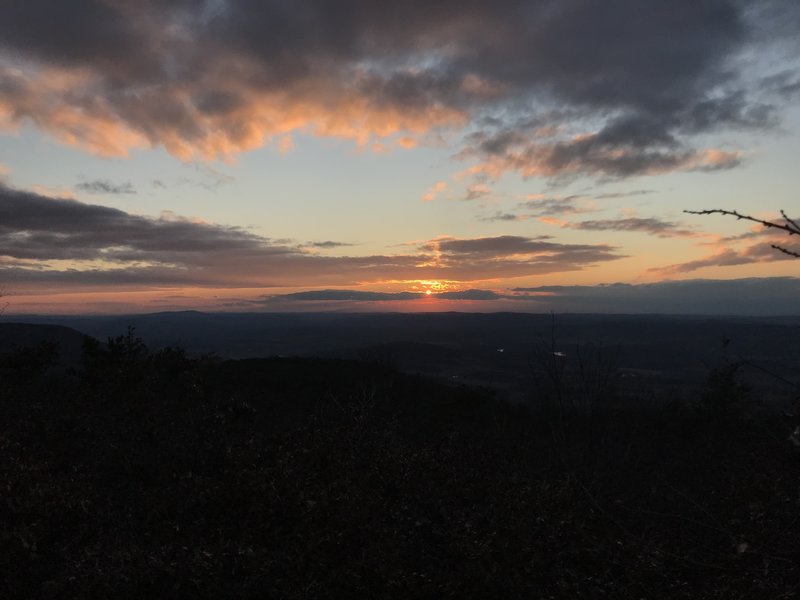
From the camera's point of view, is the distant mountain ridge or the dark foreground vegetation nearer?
the dark foreground vegetation

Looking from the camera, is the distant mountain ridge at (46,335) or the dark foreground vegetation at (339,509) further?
the distant mountain ridge at (46,335)

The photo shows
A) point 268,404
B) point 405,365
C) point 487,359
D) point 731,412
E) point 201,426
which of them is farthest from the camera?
point 487,359

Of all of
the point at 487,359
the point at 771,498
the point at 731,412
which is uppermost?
the point at 771,498

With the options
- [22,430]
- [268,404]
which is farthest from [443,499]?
[268,404]

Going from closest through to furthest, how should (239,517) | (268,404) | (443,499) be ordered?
(239,517) → (443,499) → (268,404)

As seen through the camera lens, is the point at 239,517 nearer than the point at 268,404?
Yes

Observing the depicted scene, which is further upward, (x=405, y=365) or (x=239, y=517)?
(x=239, y=517)

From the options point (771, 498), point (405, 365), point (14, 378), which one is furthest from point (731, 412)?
point (405, 365)

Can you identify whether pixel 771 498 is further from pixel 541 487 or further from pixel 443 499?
pixel 443 499
